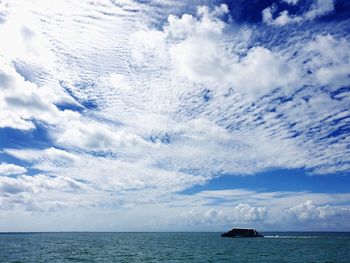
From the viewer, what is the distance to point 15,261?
78812 mm

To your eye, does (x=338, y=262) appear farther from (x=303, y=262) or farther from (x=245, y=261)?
(x=245, y=261)

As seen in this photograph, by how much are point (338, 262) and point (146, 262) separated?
45.2 m

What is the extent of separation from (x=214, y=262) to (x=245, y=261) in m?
8.29

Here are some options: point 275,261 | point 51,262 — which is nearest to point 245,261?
point 275,261

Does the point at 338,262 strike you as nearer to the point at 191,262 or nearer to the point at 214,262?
the point at 214,262

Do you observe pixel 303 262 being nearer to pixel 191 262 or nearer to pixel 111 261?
pixel 191 262

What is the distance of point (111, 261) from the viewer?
79.2 metres

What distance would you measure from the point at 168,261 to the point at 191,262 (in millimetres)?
5488

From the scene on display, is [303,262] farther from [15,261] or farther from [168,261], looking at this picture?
[15,261]

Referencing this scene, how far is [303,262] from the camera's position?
7894cm

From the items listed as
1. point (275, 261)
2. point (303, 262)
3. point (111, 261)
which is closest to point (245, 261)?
point (275, 261)

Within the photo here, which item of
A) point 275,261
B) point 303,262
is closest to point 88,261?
point 275,261

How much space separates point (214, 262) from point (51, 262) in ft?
123

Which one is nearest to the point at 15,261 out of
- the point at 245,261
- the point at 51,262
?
the point at 51,262
